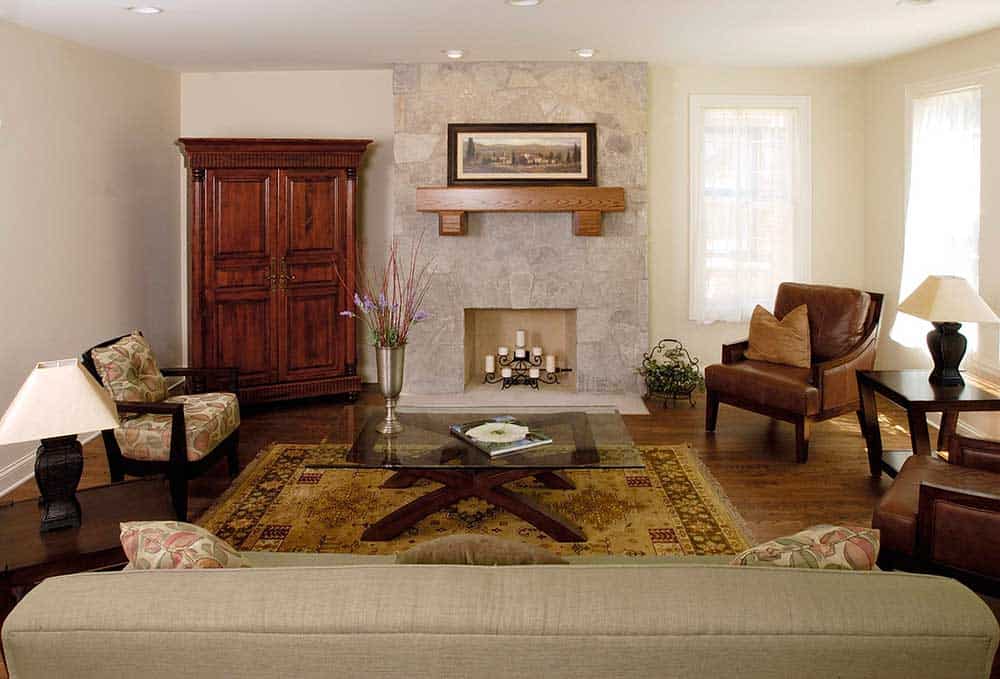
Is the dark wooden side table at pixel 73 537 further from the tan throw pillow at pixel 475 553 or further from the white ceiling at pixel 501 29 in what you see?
the white ceiling at pixel 501 29

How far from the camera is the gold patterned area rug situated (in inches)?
144

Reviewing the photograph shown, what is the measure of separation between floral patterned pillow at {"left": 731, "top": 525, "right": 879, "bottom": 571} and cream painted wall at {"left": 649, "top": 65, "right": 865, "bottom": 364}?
5.03 metres

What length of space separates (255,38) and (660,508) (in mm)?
3550

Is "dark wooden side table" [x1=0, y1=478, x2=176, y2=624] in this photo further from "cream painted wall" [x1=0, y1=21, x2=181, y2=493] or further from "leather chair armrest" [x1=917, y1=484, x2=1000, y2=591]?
"leather chair armrest" [x1=917, y1=484, x2=1000, y2=591]

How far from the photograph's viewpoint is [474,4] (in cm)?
450

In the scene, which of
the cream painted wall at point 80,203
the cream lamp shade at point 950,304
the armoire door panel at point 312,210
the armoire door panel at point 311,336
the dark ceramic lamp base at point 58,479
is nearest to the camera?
the dark ceramic lamp base at point 58,479

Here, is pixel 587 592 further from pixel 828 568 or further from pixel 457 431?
pixel 457 431

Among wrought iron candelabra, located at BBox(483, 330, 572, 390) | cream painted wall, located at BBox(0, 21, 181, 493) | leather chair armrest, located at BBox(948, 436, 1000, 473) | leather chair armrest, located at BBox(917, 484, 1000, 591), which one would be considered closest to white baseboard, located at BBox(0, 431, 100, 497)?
cream painted wall, located at BBox(0, 21, 181, 493)

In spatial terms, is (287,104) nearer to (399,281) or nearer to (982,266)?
(399,281)

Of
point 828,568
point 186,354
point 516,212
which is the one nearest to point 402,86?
point 516,212

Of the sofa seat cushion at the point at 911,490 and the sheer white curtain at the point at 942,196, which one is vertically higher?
the sheer white curtain at the point at 942,196

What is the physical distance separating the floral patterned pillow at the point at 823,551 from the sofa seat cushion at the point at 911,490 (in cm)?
119

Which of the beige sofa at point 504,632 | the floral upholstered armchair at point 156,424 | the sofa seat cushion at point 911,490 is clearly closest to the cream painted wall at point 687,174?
the sofa seat cushion at point 911,490

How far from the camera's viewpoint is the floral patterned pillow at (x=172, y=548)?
1772mm
